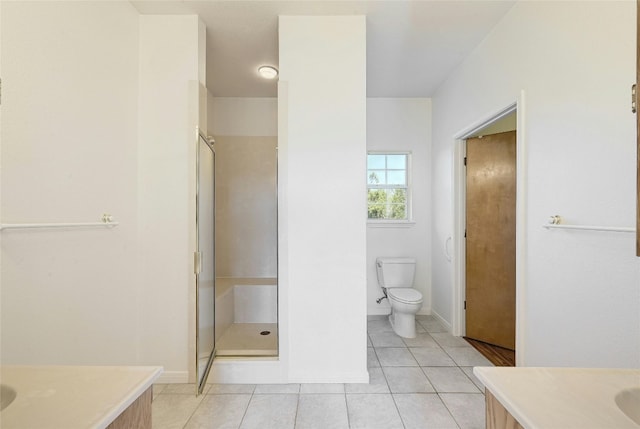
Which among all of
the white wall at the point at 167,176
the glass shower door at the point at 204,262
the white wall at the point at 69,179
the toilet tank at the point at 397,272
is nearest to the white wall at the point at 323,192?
the glass shower door at the point at 204,262

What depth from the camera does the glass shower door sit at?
1.68m

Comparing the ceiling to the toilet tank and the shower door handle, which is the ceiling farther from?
the toilet tank

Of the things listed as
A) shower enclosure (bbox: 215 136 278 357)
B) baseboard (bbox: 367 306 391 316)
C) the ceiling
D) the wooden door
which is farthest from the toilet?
A: the ceiling

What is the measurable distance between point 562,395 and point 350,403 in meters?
1.36

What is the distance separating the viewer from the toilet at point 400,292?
8.63ft

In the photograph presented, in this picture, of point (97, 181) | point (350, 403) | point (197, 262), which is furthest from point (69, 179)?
point (350, 403)

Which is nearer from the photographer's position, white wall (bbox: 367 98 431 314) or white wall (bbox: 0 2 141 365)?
white wall (bbox: 0 2 141 365)

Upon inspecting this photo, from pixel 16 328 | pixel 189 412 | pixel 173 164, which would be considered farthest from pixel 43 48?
pixel 189 412

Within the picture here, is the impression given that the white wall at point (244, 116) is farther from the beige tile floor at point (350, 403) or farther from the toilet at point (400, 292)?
the beige tile floor at point (350, 403)

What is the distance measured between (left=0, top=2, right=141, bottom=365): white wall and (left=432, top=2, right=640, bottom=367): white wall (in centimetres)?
259

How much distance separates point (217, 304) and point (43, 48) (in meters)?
2.12

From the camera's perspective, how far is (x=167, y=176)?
6.44ft

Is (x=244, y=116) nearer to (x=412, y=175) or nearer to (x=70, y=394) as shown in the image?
(x=412, y=175)

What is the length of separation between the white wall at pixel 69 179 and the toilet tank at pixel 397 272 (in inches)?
90.8
